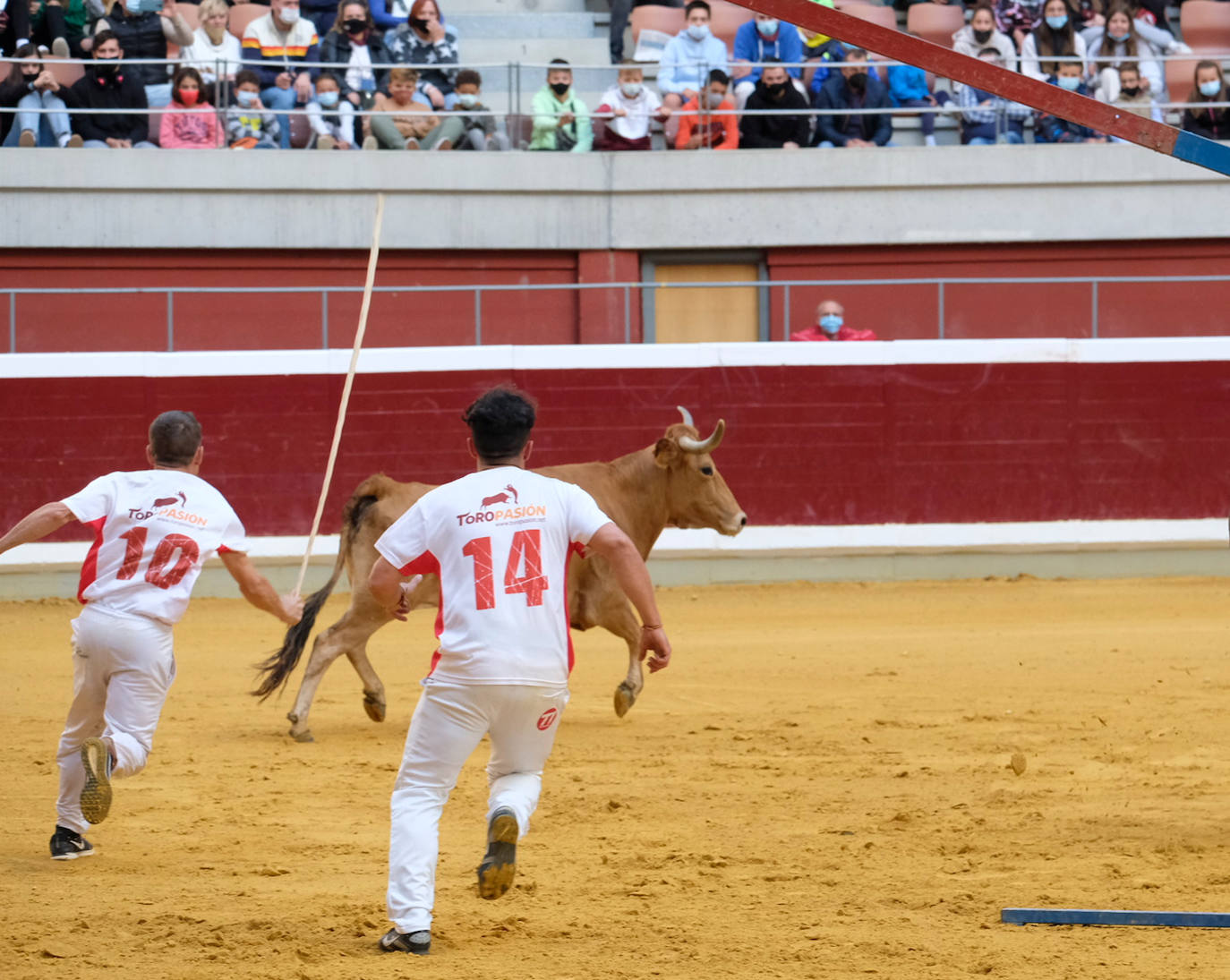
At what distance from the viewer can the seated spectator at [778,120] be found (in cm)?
1636

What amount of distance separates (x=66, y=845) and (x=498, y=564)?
211 cm

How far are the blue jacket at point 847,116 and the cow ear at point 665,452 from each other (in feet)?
27.2

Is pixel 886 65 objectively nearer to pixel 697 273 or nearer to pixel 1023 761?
pixel 697 273

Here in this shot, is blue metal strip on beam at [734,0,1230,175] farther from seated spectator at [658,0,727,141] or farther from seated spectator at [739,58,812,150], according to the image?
seated spectator at [658,0,727,141]

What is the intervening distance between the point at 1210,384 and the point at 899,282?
2.89m

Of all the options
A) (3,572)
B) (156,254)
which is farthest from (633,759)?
(156,254)

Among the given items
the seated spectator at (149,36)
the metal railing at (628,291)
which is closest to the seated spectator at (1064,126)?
the metal railing at (628,291)

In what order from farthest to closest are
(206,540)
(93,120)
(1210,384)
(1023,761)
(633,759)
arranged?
(93,120), (1210,384), (633,759), (1023,761), (206,540)

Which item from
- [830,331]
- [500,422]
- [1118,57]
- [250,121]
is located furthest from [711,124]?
[500,422]

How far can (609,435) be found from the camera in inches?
563

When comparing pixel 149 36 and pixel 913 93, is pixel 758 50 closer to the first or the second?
pixel 913 93

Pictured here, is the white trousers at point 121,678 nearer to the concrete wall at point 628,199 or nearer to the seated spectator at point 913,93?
the concrete wall at point 628,199

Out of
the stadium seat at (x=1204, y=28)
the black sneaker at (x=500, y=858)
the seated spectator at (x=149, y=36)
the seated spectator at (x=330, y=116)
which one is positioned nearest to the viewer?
the black sneaker at (x=500, y=858)

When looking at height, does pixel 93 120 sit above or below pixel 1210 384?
above
